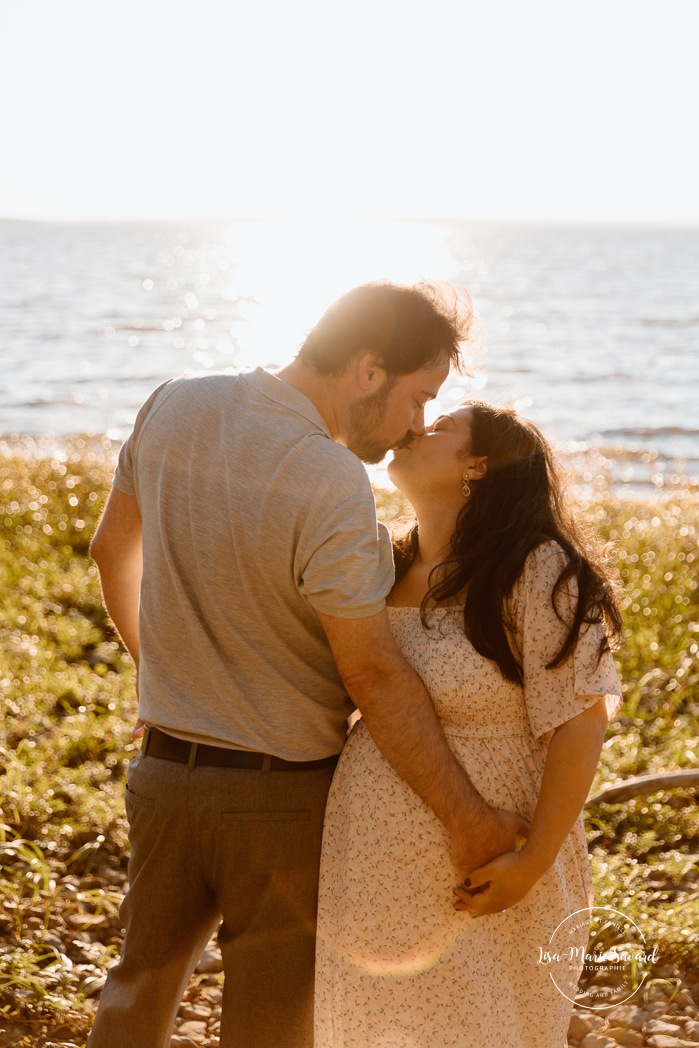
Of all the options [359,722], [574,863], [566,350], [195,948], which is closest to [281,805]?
[359,722]

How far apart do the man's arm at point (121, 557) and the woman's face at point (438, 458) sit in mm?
747

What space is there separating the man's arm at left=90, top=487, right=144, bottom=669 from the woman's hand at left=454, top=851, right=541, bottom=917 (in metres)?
1.17

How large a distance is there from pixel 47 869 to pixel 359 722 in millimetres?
2056

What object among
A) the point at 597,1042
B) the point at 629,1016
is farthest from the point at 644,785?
the point at 597,1042

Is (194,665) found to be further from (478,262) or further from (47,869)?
(478,262)

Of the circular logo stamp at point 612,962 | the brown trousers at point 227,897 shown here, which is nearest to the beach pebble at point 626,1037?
the circular logo stamp at point 612,962

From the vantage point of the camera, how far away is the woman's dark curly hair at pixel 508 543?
260 cm

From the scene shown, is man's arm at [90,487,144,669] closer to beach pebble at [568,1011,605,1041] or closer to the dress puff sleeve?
the dress puff sleeve

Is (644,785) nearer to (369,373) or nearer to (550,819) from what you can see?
(550,819)

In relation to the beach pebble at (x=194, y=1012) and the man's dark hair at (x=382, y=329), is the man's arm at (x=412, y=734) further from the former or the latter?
the beach pebble at (x=194, y=1012)

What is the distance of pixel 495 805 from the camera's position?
264cm

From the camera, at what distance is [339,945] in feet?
8.46

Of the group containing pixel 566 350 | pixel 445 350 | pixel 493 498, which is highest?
pixel 445 350

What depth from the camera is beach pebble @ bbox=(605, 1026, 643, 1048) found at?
3.49 m
